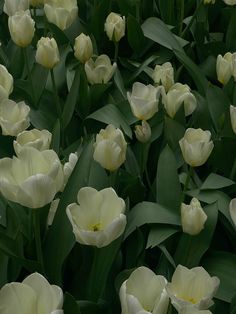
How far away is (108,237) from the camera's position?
115cm

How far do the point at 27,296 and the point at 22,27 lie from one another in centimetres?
88

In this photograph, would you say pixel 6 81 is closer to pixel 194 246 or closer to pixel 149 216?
pixel 149 216

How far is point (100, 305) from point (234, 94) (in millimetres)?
782

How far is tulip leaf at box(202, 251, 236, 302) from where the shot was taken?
137cm

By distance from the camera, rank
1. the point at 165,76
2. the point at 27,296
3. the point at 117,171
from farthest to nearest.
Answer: the point at 165,76, the point at 117,171, the point at 27,296

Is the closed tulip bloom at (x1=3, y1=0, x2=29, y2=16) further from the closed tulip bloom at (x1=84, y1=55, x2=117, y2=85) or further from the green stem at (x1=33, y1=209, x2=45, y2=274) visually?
the green stem at (x1=33, y1=209, x2=45, y2=274)

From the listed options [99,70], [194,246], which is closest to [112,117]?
[99,70]

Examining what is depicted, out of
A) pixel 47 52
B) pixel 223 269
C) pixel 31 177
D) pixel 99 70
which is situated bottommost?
pixel 223 269

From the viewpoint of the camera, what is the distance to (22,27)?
1720 mm

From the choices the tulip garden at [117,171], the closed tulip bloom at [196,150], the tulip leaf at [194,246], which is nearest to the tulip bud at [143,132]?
the tulip garden at [117,171]

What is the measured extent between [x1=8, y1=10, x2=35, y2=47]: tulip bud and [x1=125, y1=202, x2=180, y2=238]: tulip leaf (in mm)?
565

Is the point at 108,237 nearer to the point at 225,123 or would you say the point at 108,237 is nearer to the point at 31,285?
the point at 31,285

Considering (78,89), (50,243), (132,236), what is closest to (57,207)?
(50,243)

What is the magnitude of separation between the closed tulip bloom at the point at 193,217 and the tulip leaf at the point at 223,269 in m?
Answer: 0.16
